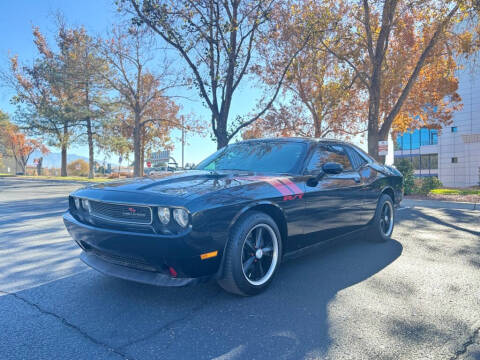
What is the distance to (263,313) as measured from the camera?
2564 millimetres

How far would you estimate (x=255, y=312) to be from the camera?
8.47 ft

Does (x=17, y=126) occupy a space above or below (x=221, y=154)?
above

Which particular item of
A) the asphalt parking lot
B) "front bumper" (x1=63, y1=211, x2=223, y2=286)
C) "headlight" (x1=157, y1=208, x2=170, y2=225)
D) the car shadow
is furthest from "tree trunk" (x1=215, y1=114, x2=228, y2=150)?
"headlight" (x1=157, y1=208, x2=170, y2=225)

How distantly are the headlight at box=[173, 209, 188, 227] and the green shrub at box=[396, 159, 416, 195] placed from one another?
12151 millimetres

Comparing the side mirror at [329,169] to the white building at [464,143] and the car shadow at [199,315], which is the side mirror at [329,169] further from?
the white building at [464,143]

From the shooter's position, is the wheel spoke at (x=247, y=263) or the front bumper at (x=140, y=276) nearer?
the front bumper at (x=140, y=276)

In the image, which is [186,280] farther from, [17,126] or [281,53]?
[17,126]

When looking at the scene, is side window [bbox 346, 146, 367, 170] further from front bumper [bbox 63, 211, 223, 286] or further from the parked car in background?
front bumper [bbox 63, 211, 223, 286]

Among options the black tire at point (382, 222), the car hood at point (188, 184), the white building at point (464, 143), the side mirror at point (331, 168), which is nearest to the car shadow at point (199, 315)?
the car hood at point (188, 184)

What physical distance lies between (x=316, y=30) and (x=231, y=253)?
11.4 m

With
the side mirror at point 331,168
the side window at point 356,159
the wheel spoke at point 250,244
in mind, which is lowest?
the wheel spoke at point 250,244

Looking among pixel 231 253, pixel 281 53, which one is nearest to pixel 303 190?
pixel 231 253

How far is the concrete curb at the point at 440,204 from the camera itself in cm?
927

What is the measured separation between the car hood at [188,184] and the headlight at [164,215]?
0.14 m
